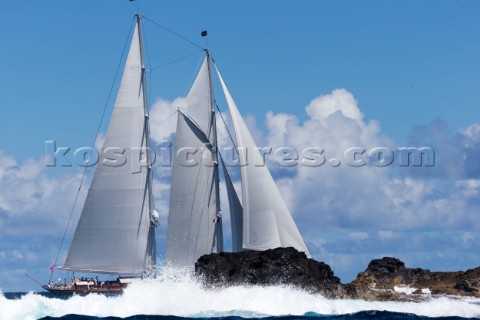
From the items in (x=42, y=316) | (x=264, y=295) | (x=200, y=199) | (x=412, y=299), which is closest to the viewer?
(x=42, y=316)

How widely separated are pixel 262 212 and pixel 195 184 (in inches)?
356

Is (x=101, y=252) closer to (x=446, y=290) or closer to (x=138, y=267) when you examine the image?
(x=138, y=267)

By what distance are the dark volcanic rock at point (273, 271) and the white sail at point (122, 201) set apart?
13.7m

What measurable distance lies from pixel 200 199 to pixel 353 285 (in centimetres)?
1458

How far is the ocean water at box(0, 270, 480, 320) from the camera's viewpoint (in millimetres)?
73312

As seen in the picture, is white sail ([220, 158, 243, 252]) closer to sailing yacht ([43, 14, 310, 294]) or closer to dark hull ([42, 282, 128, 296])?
sailing yacht ([43, 14, 310, 294])

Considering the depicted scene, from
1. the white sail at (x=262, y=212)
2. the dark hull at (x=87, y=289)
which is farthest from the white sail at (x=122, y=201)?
the white sail at (x=262, y=212)

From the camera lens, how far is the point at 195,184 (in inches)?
3590

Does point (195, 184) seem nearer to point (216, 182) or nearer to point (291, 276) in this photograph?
point (216, 182)

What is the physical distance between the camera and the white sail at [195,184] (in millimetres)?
91125

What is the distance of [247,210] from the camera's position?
84.4 m

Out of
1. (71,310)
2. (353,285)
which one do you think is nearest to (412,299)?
(353,285)

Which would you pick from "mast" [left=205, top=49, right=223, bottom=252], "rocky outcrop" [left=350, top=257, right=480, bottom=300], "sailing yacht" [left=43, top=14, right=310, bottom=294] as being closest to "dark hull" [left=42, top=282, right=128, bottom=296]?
"sailing yacht" [left=43, top=14, right=310, bottom=294]

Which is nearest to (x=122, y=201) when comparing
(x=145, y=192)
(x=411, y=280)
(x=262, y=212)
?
(x=145, y=192)
